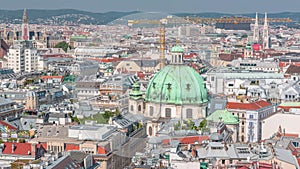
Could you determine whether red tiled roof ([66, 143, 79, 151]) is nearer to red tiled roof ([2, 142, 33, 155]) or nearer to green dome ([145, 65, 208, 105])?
red tiled roof ([2, 142, 33, 155])

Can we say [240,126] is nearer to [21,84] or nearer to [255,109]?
[255,109]

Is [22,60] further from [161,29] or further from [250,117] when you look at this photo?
[250,117]

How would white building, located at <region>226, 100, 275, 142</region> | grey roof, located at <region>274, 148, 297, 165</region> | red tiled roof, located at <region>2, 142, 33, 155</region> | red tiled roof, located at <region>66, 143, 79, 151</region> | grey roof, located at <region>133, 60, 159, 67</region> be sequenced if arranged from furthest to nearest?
grey roof, located at <region>133, 60, 159, 67</region>, white building, located at <region>226, 100, 275, 142</region>, red tiled roof, located at <region>66, 143, 79, 151</region>, red tiled roof, located at <region>2, 142, 33, 155</region>, grey roof, located at <region>274, 148, 297, 165</region>

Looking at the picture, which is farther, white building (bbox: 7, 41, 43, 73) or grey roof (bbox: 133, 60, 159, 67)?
white building (bbox: 7, 41, 43, 73)

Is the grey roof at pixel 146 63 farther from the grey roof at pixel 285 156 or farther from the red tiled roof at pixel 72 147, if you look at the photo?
the grey roof at pixel 285 156

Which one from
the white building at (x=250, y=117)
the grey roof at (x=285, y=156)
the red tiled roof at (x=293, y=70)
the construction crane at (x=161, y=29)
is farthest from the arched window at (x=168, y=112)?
the construction crane at (x=161, y=29)

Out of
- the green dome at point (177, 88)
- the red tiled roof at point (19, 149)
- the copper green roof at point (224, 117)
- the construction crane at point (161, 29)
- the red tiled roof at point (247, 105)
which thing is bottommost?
the red tiled roof at point (19, 149)

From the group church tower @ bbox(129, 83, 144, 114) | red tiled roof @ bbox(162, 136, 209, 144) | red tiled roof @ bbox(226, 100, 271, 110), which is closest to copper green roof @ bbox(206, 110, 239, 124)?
red tiled roof @ bbox(226, 100, 271, 110)

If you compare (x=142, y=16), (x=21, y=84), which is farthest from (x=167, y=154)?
(x=142, y=16)

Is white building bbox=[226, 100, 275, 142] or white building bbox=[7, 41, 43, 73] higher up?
white building bbox=[7, 41, 43, 73]
